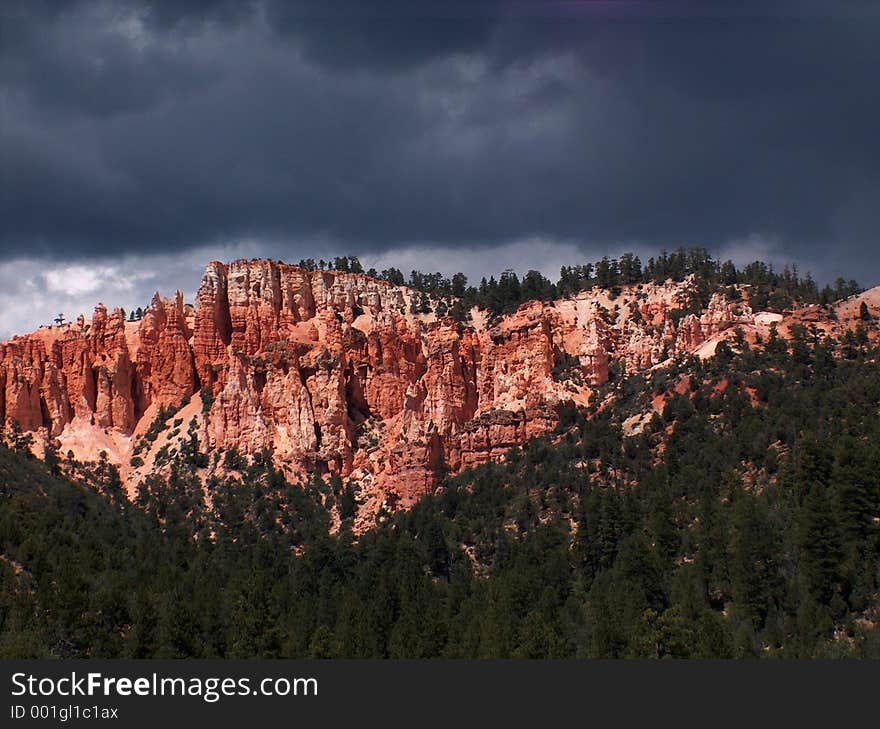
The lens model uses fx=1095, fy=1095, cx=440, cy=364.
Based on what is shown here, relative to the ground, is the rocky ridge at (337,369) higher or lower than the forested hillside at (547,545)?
higher

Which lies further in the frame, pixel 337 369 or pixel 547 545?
pixel 337 369

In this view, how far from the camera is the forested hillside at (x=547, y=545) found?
6706cm

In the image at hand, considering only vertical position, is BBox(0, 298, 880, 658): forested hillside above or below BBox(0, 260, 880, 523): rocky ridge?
below

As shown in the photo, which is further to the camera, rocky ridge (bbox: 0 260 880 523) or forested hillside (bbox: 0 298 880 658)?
rocky ridge (bbox: 0 260 880 523)

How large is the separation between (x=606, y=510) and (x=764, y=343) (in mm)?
36791

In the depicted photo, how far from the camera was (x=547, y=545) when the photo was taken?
91750 millimetres

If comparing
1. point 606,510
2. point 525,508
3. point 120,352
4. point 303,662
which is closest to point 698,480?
point 606,510

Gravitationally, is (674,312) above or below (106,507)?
above

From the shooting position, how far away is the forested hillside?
67.1 metres

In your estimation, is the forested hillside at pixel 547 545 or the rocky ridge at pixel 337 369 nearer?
the forested hillside at pixel 547 545

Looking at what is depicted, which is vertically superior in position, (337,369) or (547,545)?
(337,369)

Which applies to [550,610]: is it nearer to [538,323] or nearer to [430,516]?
[430,516]

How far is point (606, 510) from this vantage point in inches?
3469

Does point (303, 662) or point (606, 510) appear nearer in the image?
point (303, 662)
